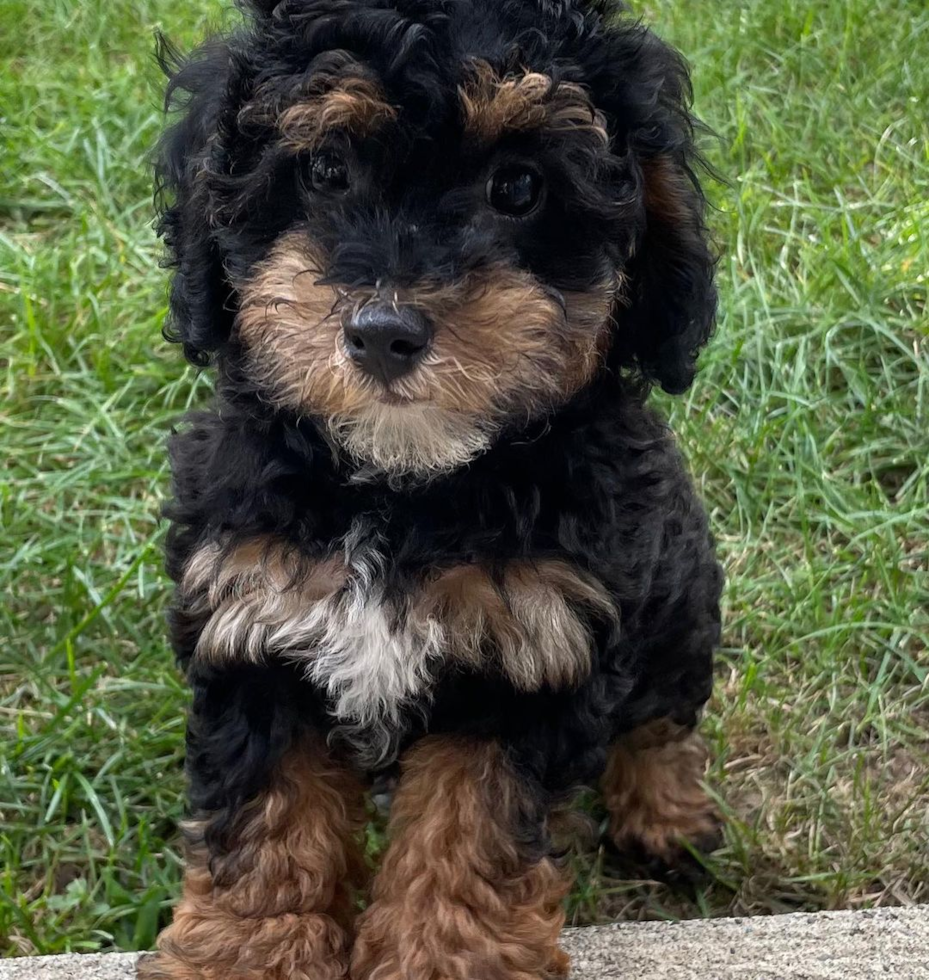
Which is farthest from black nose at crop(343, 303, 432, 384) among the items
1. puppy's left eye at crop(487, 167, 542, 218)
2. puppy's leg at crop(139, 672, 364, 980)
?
puppy's leg at crop(139, 672, 364, 980)

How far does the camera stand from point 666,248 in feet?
9.75

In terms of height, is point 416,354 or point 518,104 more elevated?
point 518,104

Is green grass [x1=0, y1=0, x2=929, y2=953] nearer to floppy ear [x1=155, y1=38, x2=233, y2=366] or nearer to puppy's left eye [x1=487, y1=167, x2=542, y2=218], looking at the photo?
floppy ear [x1=155, y1=38, x2=233, y2=366]

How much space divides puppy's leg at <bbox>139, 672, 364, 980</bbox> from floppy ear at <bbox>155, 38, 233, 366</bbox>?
2.69ft

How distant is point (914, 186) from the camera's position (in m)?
5.82

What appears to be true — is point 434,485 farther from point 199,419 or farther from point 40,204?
point 40,204

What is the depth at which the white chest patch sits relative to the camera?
2795 mm

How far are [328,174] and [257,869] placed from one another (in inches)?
57.8

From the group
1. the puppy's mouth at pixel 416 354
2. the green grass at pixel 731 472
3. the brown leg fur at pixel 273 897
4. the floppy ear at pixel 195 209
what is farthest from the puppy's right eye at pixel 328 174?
the green grass at pixel 731 472

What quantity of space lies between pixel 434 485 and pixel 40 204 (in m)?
3.82

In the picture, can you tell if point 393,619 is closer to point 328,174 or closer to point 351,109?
point 328,174

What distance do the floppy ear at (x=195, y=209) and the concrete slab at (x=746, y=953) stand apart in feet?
4.51

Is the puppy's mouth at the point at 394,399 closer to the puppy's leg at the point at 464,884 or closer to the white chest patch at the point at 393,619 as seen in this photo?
the white chest patch at the point at 393,619

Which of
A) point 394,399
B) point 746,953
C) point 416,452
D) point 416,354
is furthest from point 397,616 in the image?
point 746,953
